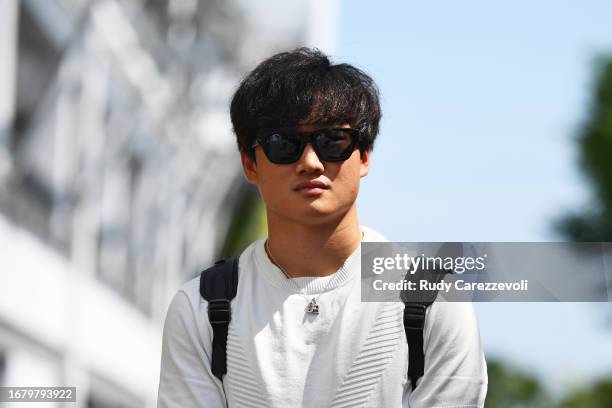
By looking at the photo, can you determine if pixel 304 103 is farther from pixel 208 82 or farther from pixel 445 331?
pixel 208 82

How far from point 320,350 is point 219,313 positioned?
30cm

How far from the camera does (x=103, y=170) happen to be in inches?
760

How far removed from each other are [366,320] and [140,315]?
1982 centimetres

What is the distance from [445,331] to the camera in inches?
131

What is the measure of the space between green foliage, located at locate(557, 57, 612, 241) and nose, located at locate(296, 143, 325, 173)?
4183cm

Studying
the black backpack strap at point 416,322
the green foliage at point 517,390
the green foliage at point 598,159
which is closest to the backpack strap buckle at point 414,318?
the black backpack strap at point 416,322

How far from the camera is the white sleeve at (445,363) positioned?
10.9 ft

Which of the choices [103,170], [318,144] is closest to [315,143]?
[318,144]

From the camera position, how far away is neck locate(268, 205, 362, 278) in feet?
11.3

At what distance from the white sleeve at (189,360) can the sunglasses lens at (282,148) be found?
462 mm

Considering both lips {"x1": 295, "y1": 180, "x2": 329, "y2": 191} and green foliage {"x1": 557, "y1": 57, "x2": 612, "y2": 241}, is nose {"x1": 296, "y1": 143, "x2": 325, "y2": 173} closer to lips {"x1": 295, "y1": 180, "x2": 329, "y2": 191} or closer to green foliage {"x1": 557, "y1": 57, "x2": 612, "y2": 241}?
lips {"x1": 295, "y1": 180, "x2": 329, "y2": 191}

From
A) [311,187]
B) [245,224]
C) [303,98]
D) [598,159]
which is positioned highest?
[598,159]

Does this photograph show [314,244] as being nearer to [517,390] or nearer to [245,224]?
[245,224]

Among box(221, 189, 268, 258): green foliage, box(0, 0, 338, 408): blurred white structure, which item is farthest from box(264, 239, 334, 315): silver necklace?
box(221, 189, 268, 258): green foliage
